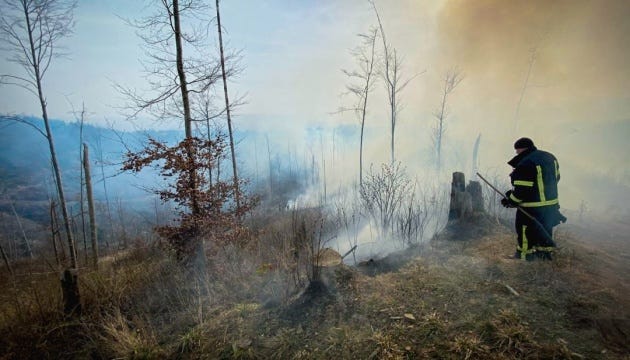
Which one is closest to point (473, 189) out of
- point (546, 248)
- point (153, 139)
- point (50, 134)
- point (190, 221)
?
point (546, 248)

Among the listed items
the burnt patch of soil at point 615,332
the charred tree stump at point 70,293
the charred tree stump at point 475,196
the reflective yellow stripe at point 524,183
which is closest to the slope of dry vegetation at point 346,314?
the burnt patch of soil at point 615,332

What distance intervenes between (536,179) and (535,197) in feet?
1.22

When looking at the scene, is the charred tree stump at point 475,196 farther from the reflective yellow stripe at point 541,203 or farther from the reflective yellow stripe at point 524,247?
the reflective yellow stripe at point 541,203

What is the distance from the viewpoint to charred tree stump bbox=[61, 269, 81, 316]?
185 inches

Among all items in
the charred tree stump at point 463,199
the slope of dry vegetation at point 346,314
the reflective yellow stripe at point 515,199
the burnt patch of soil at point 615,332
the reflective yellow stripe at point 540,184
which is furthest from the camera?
the charred tree stump at point 463,199

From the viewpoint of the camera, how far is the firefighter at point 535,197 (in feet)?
16.4

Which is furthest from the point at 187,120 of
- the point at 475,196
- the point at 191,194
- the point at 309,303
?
the point at 475,196

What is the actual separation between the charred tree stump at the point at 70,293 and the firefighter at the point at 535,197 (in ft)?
28.4

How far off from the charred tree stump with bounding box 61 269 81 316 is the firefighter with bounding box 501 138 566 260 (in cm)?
864

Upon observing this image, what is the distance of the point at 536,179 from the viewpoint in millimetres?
5023

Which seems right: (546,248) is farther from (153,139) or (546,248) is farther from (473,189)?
(153,139)

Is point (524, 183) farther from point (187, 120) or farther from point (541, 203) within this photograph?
point (187, 120)

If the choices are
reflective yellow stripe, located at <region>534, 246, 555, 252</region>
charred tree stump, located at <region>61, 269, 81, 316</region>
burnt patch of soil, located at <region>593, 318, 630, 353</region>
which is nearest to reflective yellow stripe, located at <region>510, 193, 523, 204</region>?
reflective yellow stripe, located at <region>534, 246, 555, 252</region>

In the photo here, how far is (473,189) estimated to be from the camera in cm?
914
